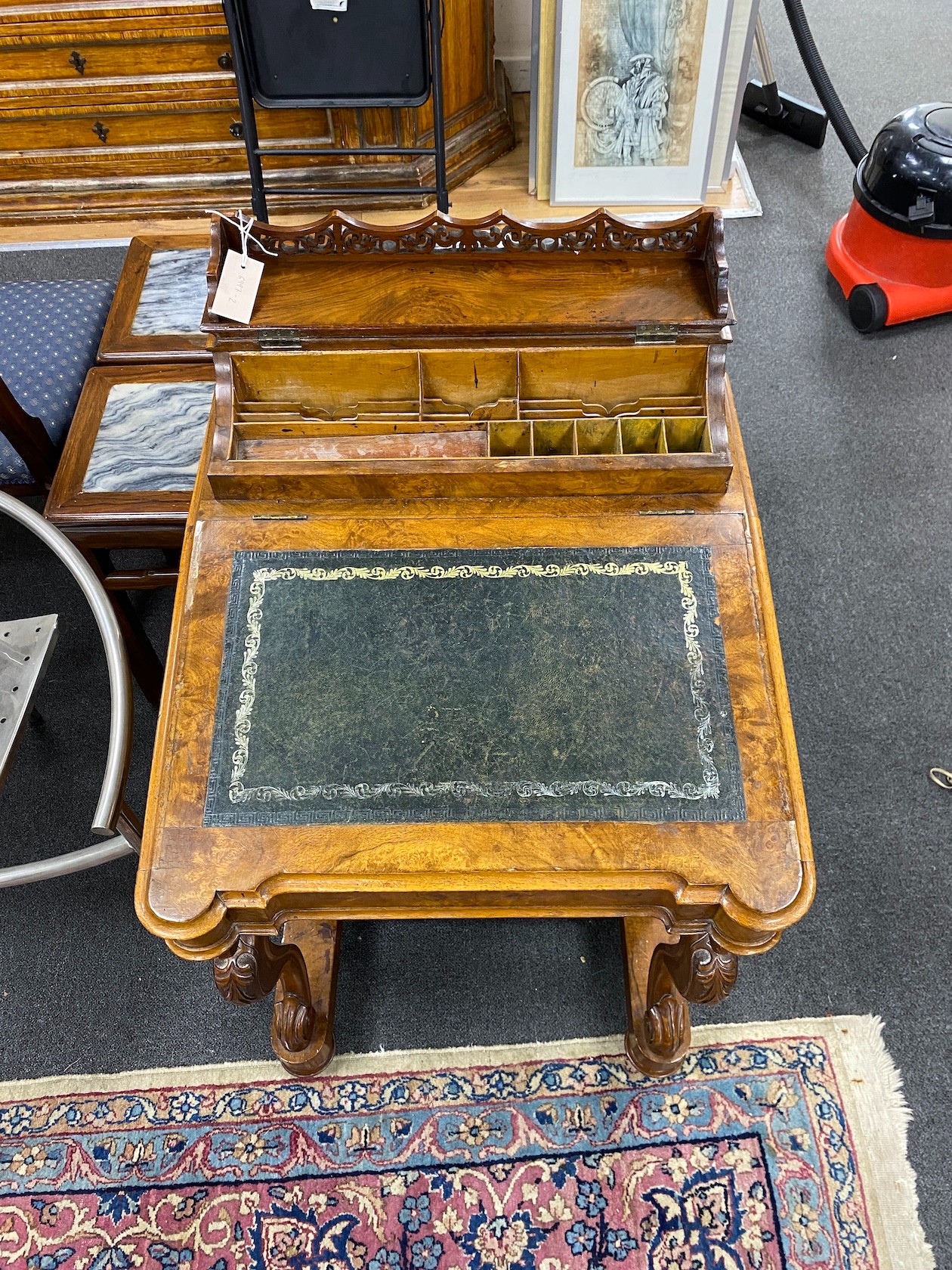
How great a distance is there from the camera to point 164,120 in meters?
3.21

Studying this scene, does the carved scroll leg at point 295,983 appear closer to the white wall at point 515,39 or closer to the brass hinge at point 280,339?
the brass hinge at point 280,339

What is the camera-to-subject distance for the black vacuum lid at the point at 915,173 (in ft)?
8.64

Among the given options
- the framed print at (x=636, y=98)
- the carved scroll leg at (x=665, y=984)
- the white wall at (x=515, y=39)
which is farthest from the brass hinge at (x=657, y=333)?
the white wall at (x=515, y=39)

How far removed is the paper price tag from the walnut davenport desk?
0.10 feet

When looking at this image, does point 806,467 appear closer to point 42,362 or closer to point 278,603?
point 278,603

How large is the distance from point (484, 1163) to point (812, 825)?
0.99 metres

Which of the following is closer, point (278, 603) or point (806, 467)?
point (278, 603)

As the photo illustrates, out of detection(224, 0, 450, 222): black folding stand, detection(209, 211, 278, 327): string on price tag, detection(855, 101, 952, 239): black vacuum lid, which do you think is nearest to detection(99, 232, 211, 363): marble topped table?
detection(224, 0, 450, 222): black folding stand

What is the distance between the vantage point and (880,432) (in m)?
2.78

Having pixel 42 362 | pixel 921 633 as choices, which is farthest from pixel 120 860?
pixel 921 633

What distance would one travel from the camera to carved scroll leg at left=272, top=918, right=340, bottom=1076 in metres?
1.71

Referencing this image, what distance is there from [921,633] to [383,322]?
62.3 inches

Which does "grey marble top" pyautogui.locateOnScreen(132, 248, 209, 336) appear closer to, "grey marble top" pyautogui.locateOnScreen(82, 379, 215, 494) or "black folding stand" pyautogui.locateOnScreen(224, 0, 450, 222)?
"grey marble top" pyautogui.locateOnScreen(82, 379, 215, 494)

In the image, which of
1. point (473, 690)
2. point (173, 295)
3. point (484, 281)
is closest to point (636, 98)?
point (173, 295)
